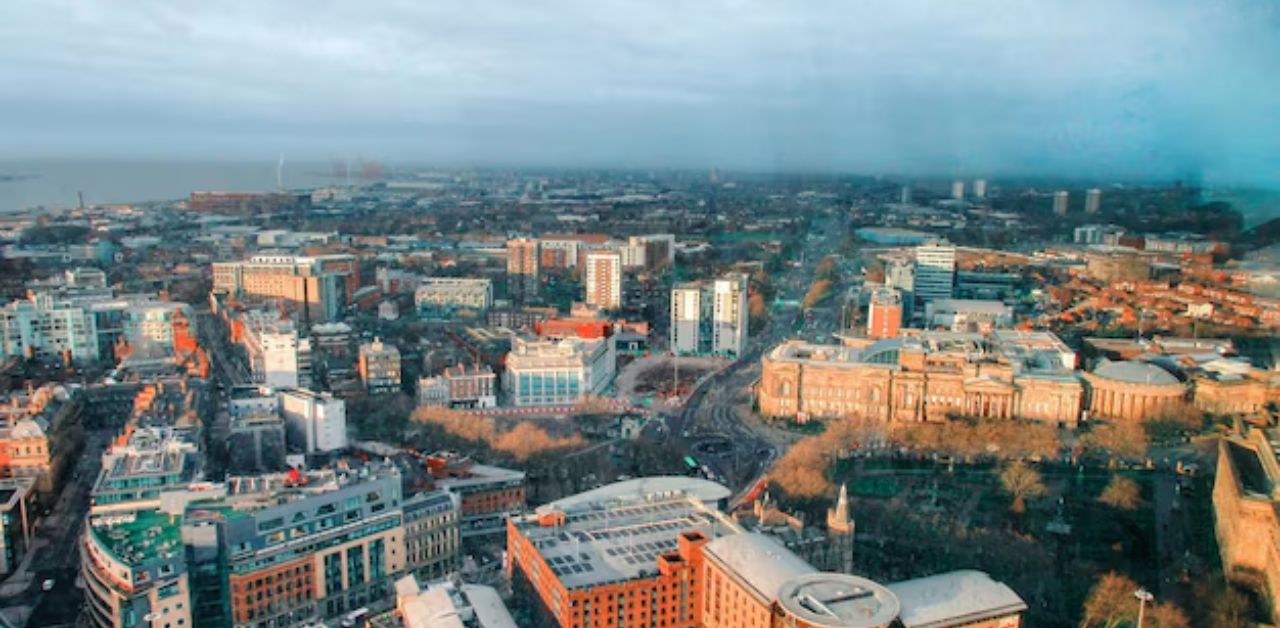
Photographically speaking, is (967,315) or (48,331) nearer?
(48,331)

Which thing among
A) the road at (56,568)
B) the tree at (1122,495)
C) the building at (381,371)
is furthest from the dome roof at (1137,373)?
the road at (56,568)

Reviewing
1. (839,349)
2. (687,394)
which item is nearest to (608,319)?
(687,394)

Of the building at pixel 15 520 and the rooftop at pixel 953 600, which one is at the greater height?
the rooftop at pixel 953 600

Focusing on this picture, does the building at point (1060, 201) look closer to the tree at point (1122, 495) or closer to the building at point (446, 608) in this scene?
the tree at point (1122, 495)

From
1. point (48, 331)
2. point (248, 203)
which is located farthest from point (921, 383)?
point (248, 203)

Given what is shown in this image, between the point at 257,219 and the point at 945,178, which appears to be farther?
the point at 257,219

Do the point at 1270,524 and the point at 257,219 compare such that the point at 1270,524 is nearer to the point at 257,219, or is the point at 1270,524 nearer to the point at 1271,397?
the point at 1271,397

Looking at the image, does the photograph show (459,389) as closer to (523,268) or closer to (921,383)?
(921,383)
